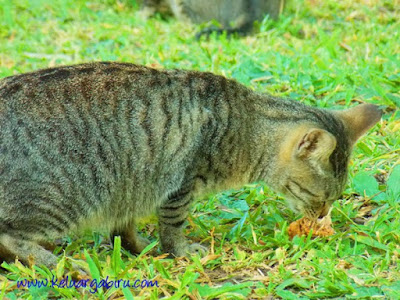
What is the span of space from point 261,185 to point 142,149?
139cm

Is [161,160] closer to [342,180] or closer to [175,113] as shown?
[175,113]

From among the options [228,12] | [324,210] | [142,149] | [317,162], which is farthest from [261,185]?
[228,12]

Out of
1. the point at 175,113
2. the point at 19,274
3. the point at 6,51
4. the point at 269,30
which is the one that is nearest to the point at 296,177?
the point at 175,113

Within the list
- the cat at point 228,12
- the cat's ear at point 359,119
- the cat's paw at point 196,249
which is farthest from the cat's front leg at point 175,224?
the cat at point 228,12

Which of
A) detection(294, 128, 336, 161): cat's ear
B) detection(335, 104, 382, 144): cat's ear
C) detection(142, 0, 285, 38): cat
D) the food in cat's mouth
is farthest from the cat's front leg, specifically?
detection(142, 0, 285, 38): cat

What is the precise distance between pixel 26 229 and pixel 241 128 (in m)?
1.47

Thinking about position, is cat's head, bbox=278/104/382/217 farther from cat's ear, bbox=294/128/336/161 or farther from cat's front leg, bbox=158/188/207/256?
cat's front leg, bbox=158/188/207/256

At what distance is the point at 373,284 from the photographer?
148 inches

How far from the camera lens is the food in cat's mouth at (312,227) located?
443cm

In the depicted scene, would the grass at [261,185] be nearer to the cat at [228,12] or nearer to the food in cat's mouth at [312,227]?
the food in cat's mouth at [312,227]

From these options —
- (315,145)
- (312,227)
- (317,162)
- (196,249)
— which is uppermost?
(315,145)

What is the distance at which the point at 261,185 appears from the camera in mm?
5266

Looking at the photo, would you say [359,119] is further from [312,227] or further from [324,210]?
[312,227]

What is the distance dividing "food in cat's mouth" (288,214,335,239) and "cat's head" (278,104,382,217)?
6 centimetres
